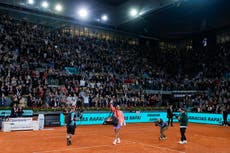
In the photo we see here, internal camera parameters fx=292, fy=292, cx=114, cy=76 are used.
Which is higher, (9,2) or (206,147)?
(9,2)

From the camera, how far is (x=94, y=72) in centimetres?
3550

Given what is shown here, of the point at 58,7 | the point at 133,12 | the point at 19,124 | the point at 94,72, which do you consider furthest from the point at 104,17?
the point at 19,124

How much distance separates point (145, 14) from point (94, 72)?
12392mm

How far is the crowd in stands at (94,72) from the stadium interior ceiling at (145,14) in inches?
71.8

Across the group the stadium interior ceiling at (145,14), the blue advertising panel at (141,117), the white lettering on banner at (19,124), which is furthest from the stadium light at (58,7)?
the white lettering on banner at (19,124)

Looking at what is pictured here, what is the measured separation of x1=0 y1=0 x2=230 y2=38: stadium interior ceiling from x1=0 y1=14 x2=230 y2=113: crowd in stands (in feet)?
5.98

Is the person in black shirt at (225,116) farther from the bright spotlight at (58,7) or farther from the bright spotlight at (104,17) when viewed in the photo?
the bright spotlight at (58,7)

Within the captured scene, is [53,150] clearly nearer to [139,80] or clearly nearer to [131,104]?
[131,104]

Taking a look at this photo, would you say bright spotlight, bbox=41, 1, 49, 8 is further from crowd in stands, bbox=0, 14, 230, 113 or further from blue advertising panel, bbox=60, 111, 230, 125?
blue advertising panel, bbox=60, 111, 230, 125

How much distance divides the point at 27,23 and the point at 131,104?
56.5 ft

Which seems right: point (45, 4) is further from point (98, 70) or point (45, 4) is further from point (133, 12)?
point (98, 70)

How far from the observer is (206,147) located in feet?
49.1

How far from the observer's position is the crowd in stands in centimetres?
2781

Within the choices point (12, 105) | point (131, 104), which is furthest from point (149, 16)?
point (12, 105)
